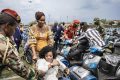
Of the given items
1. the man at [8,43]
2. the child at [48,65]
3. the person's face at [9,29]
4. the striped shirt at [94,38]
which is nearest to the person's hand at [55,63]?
the child at [48,65]

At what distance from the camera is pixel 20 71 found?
386 cm

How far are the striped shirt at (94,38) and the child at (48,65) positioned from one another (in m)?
3.36

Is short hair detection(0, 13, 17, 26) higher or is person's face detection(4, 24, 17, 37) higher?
short hair detection(0, 13, 17, 26)

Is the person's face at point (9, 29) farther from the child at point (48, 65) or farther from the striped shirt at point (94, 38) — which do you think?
the striped shirt at point (94, 38)

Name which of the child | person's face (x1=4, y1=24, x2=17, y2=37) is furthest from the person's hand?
person's face (x1=4, y1=24, x2=17, y2=37)

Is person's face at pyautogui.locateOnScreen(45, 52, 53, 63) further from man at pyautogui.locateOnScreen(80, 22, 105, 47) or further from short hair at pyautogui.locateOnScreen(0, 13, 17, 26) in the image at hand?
man at pyautogui.locateOnScreen(80, 22, 105, 47)

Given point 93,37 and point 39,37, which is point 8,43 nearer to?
point 39,37

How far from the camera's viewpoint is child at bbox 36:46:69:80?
18.6ft

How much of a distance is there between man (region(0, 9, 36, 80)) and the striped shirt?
5.45m

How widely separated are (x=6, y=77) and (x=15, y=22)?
8188 millimetres

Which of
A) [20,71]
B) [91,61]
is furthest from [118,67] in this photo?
[20,71]

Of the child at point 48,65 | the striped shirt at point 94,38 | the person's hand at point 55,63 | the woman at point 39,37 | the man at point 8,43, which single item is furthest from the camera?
the striped shirt at point 94,38

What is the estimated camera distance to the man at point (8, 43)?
3684 millimetres

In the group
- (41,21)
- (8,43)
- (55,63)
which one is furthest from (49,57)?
(8,43)
